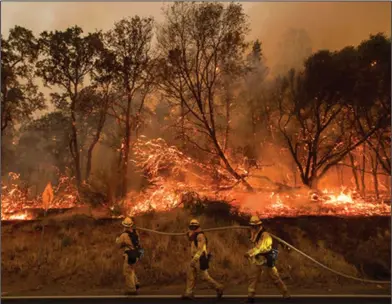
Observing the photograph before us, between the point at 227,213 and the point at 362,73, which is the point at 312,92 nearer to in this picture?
the point at 362,73

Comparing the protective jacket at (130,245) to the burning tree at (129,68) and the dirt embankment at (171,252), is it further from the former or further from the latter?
the burning tree at (129,68)

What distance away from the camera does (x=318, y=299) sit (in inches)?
361

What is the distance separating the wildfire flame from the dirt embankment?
1.93 meters

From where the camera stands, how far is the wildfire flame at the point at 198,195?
18391 millimetres

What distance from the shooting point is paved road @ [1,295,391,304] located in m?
9.02

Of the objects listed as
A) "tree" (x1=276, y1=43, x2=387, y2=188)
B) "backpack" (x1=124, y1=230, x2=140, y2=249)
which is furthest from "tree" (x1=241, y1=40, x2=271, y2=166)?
"backpack" (x1=124, y1=230, x2=140, y2=249)

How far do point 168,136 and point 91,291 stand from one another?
51.7 ft

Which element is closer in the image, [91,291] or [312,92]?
[91,291]

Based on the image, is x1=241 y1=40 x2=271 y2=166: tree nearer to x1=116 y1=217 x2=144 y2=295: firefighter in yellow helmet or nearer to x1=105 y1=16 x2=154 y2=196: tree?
x1=105 y1=16 x2=154 y2=196: tree

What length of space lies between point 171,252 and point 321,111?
15.8 meters

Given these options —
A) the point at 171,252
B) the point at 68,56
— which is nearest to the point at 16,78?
the point at 68,56

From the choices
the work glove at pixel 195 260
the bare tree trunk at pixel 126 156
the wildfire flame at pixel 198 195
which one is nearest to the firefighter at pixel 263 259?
the work glove at pixel 195 260

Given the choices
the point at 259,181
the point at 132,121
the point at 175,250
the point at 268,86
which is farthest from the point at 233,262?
the point at 268,86

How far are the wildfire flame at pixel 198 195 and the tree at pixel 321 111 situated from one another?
4213mm
